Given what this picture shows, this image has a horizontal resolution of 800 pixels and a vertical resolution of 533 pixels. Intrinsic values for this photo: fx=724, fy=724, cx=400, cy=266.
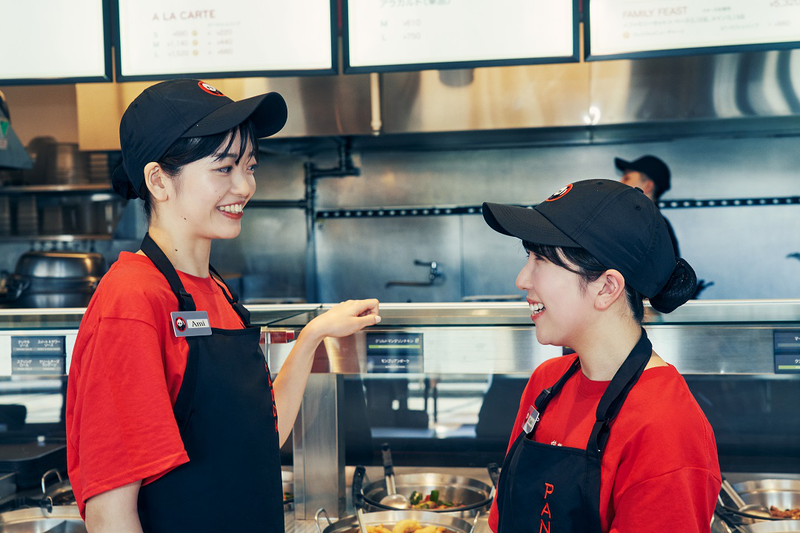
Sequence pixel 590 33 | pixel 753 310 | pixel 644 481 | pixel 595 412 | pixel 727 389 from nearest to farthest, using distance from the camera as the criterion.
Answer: pixel 644 481 < pixel 595 412 < pixel 753 310 < pixel 727 389 < pixel 590 33

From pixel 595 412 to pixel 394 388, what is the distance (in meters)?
1.00

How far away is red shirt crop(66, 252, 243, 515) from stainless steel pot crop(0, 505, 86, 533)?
86cm

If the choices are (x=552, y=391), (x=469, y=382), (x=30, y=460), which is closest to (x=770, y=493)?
(x=469, y=382)

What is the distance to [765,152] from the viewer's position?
4.55 metres

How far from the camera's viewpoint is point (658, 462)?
1.01 m

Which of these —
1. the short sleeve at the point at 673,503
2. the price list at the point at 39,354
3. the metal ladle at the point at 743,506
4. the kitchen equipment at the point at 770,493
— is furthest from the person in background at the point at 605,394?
the price list at the point at 39,354

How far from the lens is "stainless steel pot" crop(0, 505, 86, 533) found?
5.90 feet

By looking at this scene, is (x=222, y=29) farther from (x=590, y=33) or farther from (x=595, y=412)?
(x=595, y=412)

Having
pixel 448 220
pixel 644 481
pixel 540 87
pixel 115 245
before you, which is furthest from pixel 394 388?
pixel 115 245

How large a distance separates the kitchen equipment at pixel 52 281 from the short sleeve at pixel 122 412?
211 centimetres

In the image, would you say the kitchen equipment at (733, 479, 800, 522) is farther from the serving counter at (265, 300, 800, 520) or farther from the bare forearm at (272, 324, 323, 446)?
the bare forearm at (272, 324, 323, 446)

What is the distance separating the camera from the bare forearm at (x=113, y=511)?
39.0 inches

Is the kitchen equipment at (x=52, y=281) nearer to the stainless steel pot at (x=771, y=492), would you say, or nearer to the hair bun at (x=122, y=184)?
the hair bun at (x=122, y=184)

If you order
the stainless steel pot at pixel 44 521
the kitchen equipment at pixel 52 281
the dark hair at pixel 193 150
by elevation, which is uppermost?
the dark hair at pixel 193 150
